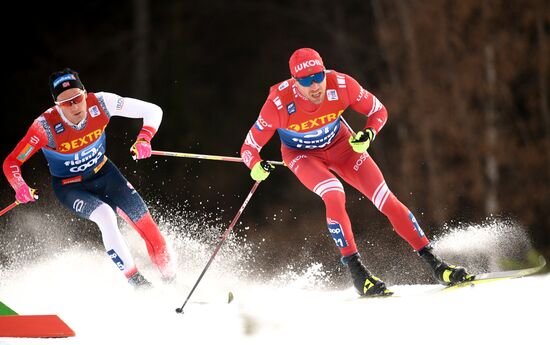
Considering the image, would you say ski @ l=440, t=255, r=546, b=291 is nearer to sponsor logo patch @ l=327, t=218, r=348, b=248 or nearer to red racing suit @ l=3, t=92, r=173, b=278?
sponsor logo patch @ l=327, t=218, r=348, b=248

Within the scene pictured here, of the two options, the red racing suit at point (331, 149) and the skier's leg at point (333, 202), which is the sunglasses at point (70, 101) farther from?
the skier's leg at point (333, 202)

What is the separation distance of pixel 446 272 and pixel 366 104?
116cm

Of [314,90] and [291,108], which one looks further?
[291,108]

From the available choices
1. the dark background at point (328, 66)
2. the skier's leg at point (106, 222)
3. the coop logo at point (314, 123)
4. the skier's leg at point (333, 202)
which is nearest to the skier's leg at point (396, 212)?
the skier's leg at point (333, 202)

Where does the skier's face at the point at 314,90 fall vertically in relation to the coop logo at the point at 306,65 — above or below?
below

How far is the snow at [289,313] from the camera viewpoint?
386 centimetres

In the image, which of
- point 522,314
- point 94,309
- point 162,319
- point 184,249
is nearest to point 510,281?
point 522,314

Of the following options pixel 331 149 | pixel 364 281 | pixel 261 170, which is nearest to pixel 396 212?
pixel 364 281

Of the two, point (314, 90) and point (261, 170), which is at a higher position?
point (314, 90)

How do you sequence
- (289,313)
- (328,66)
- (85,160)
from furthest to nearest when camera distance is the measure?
(328,66) → (85,160) → (289,313)

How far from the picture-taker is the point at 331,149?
5.16 meters

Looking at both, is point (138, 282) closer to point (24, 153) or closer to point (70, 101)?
point (24, 153)

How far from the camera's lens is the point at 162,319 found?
4.71m

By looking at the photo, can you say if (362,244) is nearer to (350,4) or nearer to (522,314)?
(522,314)
